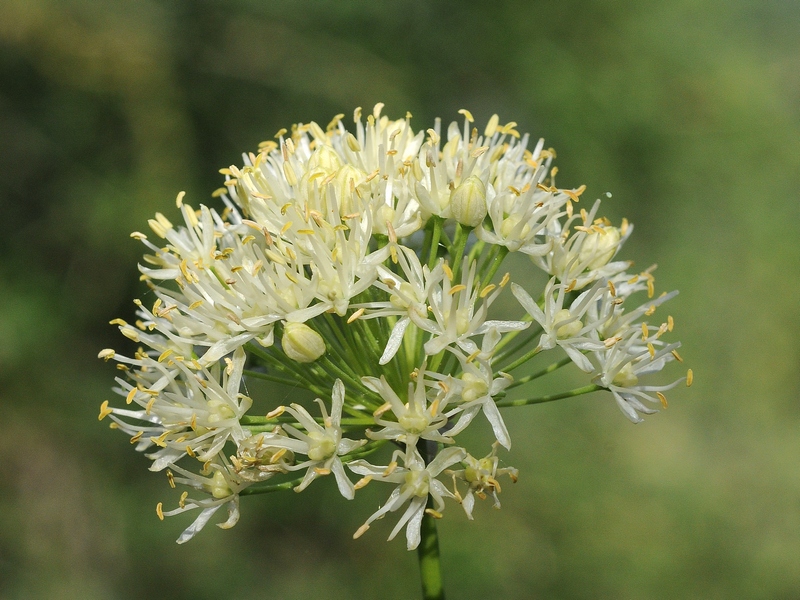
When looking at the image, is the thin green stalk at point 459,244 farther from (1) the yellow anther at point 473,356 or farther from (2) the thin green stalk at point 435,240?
(1) the yellow anther at point 473,356

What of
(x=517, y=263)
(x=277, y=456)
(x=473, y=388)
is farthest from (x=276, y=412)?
(x=517, y=263)

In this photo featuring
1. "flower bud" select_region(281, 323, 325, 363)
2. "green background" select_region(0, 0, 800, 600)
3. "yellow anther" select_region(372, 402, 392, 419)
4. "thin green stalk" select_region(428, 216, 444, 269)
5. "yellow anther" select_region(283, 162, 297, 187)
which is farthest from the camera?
"green background" select_region(0, 0, 800, 600)

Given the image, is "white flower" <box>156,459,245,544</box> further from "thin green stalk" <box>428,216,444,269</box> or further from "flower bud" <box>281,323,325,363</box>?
"thin green stalk" <box>428,216,444,269</box>

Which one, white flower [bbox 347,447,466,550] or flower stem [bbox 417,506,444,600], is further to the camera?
flower stem [bbox 417,506,444,600]

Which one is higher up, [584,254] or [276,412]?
[584,254]

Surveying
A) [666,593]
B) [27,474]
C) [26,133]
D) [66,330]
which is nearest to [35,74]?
[26,133]

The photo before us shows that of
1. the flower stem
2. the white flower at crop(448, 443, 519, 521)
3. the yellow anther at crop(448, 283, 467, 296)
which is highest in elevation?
the yellow anther at crop(448, 283, 467, 296)

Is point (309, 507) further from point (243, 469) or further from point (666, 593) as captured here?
point (243, 469)

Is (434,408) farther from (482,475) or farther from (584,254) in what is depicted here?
(584,254)

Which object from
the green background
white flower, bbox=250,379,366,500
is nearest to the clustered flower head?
white flower, bbox=250,379,366,500
